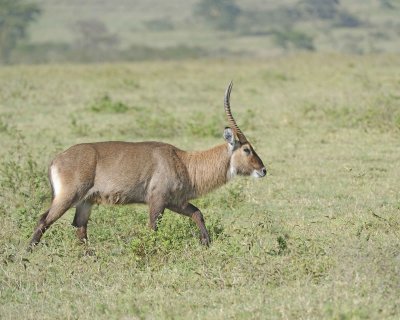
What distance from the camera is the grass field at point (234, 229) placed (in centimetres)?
518

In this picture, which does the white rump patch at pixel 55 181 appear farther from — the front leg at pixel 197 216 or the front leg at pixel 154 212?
the front leg at pixel 197 216

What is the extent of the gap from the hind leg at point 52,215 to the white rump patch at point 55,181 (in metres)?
0.07

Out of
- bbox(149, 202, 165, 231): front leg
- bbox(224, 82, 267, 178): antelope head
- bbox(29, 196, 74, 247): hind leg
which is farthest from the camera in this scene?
bbox(224, 82, 267, 178): antelope head

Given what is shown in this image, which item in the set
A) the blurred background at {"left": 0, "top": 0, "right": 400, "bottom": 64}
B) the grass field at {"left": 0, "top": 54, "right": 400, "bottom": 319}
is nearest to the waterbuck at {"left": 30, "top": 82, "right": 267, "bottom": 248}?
the grass field at {"left": 0, "top": 54, "right": 400, "bottom": 319}

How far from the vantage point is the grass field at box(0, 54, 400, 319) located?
17.0ft

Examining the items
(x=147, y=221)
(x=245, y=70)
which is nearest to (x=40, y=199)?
(x=147, y=221)

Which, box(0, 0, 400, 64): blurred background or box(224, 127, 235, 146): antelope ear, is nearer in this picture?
box(224, 127, 235, 146): antelope ear

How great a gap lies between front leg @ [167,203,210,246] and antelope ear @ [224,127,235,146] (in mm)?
581

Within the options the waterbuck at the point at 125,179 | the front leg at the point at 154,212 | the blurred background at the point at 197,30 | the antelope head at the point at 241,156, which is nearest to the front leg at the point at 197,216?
the waterbuck at the point at 125,179

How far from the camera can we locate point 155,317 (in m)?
4.96

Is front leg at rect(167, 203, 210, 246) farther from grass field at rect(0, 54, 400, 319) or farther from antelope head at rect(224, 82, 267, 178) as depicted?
antelope head at rect(224, 82, 267, 178)

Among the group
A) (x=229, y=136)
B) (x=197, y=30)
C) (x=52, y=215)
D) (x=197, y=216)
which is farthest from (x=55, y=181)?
(x=197, y=30)

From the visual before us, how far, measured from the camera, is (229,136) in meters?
7.04

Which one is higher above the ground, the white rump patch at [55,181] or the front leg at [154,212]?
the white rump patch at [55,181]
